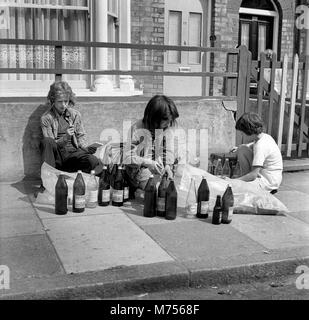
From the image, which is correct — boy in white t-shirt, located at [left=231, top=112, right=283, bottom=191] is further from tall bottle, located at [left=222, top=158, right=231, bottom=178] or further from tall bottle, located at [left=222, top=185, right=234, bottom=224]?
tall bottle, located at [left=222, top=185, right=234, bottom=224]

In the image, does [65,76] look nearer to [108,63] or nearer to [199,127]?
[108,63]

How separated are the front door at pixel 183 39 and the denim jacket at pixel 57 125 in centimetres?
570

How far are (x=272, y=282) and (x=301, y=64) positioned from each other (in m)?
4.75

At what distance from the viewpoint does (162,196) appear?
16.6 ft

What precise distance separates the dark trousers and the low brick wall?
490mm

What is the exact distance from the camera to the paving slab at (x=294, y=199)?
18.7 ft

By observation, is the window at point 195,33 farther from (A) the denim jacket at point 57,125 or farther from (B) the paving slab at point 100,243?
(B) the paving slab at point 100,243

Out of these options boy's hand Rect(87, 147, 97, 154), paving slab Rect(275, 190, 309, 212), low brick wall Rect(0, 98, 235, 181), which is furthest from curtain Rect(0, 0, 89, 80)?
paving slab Rect(275, 190, 309, 212)

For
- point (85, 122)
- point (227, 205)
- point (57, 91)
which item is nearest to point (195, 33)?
point (85, 122)

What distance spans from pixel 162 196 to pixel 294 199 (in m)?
1.94

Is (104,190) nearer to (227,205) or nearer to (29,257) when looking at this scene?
(227,205)

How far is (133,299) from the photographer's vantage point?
356cm

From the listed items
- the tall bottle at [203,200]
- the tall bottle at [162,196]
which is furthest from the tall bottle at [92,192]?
the tall bottle at [203,200]

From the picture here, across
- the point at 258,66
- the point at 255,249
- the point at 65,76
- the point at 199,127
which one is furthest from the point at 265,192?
the point at 65,76
